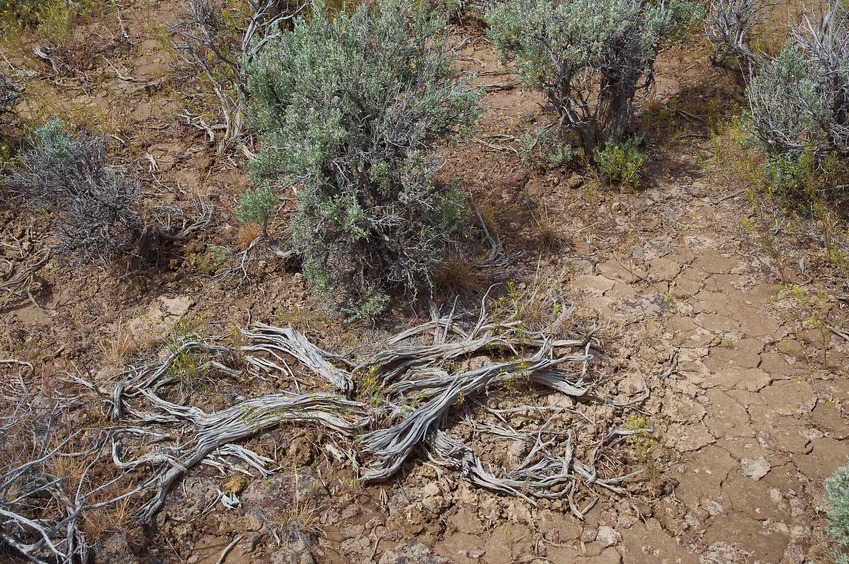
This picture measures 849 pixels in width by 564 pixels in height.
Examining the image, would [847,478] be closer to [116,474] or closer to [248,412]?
[248,412]

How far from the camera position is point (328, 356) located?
385cm

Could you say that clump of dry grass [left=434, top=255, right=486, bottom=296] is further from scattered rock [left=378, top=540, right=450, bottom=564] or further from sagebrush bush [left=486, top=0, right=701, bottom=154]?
scattered rock [left=378, top=540, right=450, bottom=564]

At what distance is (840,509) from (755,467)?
18.7 inches

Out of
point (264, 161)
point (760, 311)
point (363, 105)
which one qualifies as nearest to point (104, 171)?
point (264, 161)

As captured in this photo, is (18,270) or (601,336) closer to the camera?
(601,336)

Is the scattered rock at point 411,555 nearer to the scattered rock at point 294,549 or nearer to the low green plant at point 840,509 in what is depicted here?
the scattered rock at point 294,549

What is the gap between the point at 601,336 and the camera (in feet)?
12.9

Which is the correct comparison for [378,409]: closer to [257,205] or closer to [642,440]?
[642,440]

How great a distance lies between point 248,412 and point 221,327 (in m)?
0.83

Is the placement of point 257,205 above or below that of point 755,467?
above

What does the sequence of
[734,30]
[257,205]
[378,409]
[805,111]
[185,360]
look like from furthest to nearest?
[734,30], [805,111], [257,205], [185,360], [378,409]

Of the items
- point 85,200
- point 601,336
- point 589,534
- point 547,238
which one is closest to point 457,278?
point 547,238

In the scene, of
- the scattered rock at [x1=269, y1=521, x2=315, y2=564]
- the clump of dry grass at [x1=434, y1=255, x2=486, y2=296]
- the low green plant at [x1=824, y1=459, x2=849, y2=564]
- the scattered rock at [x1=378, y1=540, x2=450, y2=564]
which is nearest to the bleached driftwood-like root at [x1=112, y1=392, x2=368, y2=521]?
the scattered rock at [x1=269, y1=521, x2=315, y2=564]

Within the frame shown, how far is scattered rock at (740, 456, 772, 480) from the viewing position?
3227 mm
